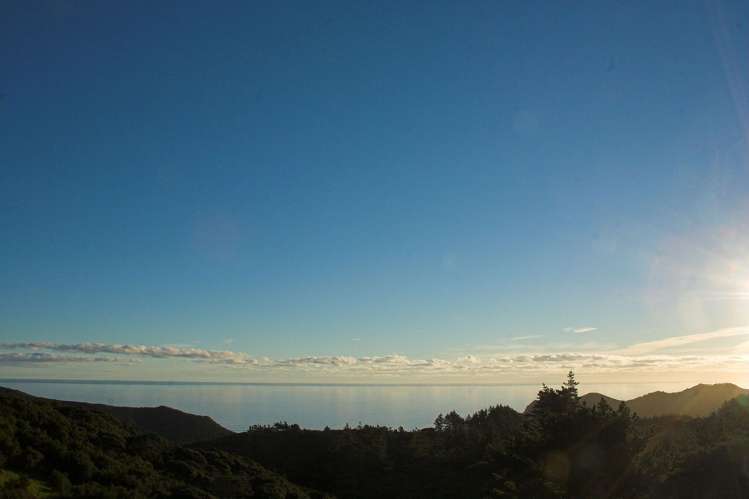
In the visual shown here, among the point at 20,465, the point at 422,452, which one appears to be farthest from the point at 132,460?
the point at 422,452

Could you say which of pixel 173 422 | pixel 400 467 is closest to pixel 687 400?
pixel 400 467

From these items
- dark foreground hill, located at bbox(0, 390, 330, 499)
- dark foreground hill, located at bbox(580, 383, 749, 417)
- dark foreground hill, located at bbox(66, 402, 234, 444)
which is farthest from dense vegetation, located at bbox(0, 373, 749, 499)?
dark foreground hill, located at bbox(580, 383, 749, 417)

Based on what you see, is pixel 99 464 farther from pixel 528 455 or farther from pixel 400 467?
pixel 400 467

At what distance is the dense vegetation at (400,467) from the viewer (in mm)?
15531

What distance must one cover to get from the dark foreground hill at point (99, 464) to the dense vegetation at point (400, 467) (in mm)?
44

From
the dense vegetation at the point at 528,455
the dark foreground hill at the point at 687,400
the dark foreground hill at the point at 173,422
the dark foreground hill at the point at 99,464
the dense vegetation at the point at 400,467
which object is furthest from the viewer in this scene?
the dark foreground hill at the point at 687,400

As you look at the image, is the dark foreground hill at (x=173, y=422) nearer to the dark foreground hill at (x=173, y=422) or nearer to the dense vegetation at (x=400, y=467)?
the dark foreground hill at (x=173, y=422)

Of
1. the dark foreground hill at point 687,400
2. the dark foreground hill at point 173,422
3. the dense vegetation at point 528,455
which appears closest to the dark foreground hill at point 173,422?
the dark foreground hill at point 173,422

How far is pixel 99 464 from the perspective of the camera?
55.6 ft

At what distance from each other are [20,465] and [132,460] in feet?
19.3

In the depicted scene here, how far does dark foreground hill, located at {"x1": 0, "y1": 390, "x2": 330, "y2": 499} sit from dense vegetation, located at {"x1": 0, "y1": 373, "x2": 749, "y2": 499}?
44 mm

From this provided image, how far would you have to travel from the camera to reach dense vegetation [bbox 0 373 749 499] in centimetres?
1553

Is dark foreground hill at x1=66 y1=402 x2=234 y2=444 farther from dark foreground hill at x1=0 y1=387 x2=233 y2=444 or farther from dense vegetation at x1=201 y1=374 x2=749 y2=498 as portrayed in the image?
dense vegetation at x1=201 y1=374 x2=749 y2=498

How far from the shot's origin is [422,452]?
50.0 m
